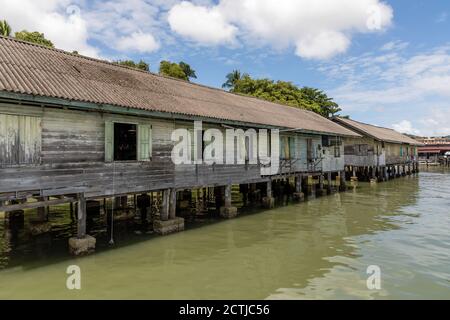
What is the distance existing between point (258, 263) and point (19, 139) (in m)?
6.63

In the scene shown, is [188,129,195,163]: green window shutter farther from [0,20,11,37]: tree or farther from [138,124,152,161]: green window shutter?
[0,20,11,37]: tree

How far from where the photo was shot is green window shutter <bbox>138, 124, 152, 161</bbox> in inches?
421

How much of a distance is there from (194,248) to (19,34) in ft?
90.9

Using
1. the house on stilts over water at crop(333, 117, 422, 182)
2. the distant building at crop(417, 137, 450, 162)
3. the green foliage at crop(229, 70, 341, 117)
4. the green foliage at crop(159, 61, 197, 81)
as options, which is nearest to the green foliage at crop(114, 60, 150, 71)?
the green foliage at crop(159, 61, 197, 81)

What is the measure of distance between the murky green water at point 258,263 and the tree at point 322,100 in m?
35.5

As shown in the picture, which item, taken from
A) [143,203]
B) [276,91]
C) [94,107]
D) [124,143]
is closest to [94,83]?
[94,107]

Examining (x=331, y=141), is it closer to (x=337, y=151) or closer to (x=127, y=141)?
(x=337, y=151)

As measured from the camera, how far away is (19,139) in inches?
313

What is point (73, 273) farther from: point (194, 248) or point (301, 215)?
point (301, 215)

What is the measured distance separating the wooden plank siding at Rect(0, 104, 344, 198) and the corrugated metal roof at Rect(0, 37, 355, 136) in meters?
0.56
